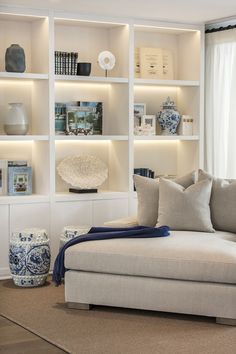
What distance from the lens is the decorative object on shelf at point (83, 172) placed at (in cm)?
672

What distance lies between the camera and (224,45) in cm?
709

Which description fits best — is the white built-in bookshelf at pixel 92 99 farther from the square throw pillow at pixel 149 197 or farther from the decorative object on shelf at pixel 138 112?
the square throw pillow at pixel 149 197

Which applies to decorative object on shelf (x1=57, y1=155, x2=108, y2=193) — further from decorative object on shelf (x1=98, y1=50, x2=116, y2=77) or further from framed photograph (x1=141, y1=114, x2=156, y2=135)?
decorative object on shelf (x1=98, y1=50, x2=116, y2=77)

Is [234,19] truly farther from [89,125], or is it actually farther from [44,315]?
[44,315]

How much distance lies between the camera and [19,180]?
258 inches

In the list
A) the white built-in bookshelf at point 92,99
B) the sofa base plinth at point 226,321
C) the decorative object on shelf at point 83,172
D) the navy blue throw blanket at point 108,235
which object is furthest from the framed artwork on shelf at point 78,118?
the sofa base plinth at point 226,321

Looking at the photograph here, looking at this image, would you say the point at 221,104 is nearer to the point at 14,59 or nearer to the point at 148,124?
the point at 148,124

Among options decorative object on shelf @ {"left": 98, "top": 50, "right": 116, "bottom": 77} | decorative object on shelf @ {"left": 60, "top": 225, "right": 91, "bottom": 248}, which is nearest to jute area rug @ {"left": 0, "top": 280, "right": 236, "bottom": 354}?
decorative object on shelf @ {"left": 60, "top": 225, "right": 91, "bottom": 248}

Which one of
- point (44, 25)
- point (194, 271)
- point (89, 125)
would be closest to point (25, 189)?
point (89, 125)

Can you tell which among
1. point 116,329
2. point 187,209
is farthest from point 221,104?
point 116,329

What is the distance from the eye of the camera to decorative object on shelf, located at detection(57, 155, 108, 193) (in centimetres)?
672

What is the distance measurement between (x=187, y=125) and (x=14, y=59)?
1929 millimetres

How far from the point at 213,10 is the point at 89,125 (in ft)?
5.02

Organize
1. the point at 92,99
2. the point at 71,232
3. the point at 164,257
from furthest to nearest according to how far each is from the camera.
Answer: the point at 92,99 < the point at 71,232 < the point at 164,257
